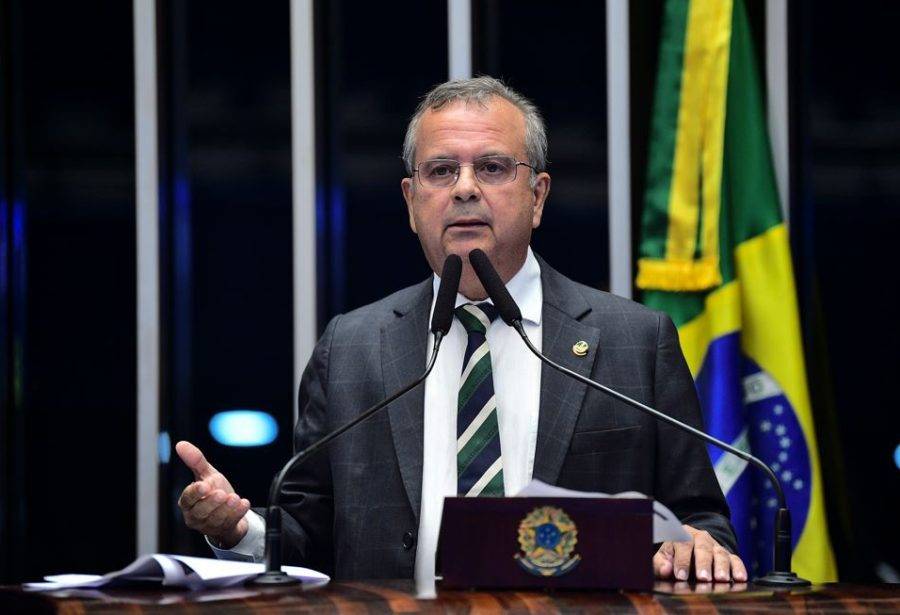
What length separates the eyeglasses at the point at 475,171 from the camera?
2424 mm

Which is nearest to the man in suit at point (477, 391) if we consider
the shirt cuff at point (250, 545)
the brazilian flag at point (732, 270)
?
the shirt cuff at point (250, 545)

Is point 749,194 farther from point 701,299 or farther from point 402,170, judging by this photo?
point 402,170

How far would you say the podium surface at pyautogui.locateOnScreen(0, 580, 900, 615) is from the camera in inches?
58.4

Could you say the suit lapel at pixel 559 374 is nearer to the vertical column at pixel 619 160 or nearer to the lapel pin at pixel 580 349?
the lapel pin at pixel 580 349

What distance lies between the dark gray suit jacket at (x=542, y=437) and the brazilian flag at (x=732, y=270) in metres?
0.76

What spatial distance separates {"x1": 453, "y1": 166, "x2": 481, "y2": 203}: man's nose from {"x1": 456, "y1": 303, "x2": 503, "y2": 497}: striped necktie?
202 millimetres

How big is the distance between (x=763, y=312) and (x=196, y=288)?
1.62m

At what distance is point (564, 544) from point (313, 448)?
1.29 feet

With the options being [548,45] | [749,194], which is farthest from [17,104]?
[749,194]

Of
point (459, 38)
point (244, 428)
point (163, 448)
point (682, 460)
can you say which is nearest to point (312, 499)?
point (682, 460)

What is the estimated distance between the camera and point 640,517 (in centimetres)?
161

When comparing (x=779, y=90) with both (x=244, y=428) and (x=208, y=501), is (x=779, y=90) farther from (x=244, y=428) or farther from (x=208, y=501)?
(x=208, y=501)

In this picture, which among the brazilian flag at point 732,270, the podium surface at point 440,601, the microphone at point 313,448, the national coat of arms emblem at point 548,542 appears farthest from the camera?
the brazilian flag at point 732,270

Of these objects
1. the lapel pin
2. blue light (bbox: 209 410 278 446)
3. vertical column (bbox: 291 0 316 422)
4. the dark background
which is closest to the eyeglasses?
the lapel pin
